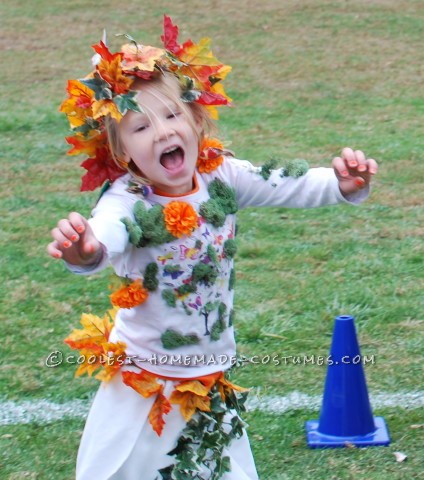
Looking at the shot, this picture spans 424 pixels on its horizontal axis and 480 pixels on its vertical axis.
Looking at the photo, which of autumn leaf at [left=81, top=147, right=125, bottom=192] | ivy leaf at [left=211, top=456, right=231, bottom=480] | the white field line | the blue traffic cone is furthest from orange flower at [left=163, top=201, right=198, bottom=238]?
the white field line

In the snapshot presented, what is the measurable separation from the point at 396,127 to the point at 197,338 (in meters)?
5.50

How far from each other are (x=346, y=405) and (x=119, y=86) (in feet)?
4.88

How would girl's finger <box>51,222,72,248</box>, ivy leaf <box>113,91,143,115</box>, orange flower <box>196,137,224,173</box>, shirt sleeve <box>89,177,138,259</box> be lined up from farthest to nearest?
orange flower <box>196,137,224,173</box> < ivy leaf <box>113,91,143,115</box> < shirt sleeve <box>89,177,138,259</box> < girl's finger <box>51,222,72,248</box>

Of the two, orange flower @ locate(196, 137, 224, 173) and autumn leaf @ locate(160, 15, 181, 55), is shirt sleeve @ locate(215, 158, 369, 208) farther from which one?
autumn leaf @ locate(160, 15, 181, 55)

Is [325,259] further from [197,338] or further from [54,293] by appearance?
[197,338]

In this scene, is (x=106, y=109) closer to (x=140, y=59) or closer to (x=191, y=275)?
(x=140, y=59)

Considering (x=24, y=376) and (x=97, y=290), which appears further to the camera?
(x=97, y=290)

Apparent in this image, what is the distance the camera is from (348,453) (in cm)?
371

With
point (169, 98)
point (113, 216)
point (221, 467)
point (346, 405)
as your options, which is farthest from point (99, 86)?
point (346, 405)

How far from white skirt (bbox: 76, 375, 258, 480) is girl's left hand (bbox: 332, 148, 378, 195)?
2.58ft

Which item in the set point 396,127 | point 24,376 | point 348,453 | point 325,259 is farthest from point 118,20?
point 348,453

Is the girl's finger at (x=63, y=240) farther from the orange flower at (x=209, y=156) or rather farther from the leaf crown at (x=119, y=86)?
the orange flower at (x=209, y=156)

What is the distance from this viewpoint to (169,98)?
3006mm

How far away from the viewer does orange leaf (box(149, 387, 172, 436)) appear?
3.10 m
